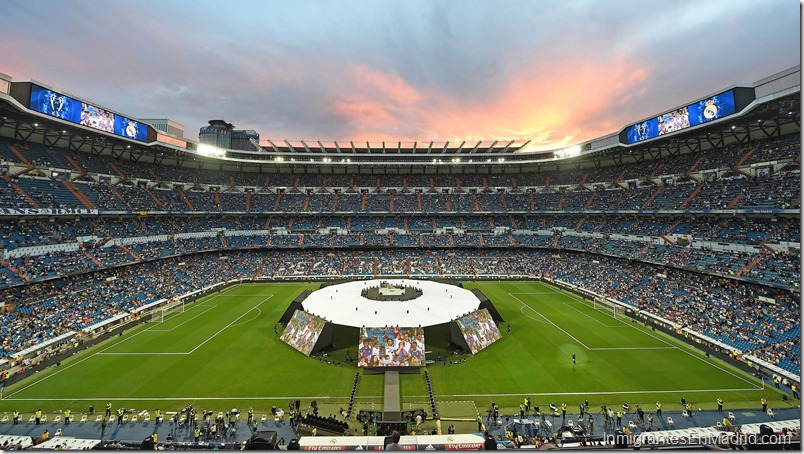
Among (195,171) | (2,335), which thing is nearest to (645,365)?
(2,335)

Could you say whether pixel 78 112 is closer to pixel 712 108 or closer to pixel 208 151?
pixel 208 151

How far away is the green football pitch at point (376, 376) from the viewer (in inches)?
862

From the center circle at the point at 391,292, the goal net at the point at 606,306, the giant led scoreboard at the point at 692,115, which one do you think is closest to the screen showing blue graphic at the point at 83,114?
the center circle at the point at 391,292

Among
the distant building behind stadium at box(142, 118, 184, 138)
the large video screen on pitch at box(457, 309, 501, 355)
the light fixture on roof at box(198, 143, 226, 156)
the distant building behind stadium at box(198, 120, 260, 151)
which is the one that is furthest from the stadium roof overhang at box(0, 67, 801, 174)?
the distant building behind stadium at box(198, 120, 260, 151)

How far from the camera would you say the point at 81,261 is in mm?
40438

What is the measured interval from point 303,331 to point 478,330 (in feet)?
53.8

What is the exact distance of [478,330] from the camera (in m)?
30.1

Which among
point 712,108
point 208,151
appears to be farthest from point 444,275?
point 208,151

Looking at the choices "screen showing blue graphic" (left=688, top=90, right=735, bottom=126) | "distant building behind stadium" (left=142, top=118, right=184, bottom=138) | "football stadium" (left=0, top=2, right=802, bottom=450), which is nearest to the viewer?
"football stadium" (left=0, top=2, right=802, bottom=450)

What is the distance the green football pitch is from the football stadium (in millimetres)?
222

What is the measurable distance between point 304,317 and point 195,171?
182 ft

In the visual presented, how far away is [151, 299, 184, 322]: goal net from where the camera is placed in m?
38.2

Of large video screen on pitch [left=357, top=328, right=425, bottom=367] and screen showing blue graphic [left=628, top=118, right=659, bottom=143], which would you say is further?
screen showing blue graphic [left=628, top=118, right=659, bottom=143]

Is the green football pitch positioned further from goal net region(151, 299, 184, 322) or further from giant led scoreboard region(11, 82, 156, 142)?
giant led scoreboard region(11, 82, 156, 142)
